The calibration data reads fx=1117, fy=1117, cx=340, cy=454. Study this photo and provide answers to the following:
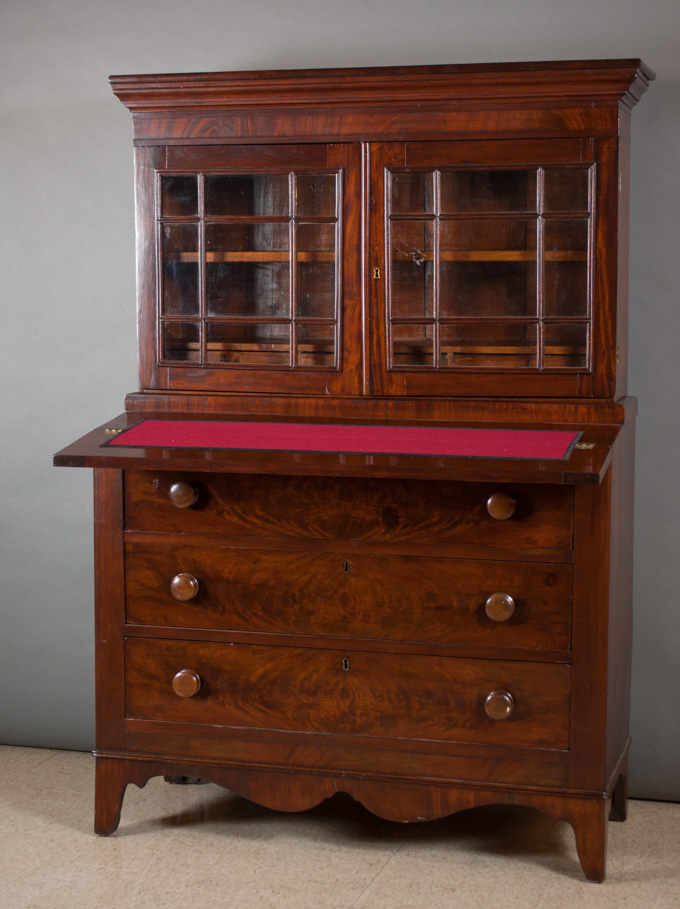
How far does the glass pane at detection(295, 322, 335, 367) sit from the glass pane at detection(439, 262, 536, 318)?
316mm

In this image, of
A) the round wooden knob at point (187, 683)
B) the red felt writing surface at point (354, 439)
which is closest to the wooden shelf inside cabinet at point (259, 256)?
the red felt writing surface at point (354, 439)

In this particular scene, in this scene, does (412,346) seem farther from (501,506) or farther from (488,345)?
(501,506)

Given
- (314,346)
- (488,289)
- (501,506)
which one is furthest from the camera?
(314,346)

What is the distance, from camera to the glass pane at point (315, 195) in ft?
9.70

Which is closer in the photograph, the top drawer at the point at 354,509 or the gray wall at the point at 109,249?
the top drawer at the point at 354,509

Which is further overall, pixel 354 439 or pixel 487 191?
pixel 487 191

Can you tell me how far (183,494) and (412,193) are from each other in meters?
0.98

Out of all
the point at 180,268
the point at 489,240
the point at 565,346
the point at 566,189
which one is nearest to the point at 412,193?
the point at 489,240

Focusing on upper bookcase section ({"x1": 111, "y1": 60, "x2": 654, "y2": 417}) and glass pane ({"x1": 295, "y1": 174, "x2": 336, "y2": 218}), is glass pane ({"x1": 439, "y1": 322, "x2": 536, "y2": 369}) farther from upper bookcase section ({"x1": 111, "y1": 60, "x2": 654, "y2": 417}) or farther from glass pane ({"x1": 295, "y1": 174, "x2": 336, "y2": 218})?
A: glass pane ({"x1": 295, "y1": 174, "x2": 336, "y2": 218})

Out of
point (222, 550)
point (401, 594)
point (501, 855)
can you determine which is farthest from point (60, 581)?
point (501, 855)

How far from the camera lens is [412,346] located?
2967 mm

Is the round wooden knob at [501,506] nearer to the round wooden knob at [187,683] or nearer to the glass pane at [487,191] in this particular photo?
the glass pane at [487,191]

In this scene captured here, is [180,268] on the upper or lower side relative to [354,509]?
upper

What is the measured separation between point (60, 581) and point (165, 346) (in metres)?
1.06
